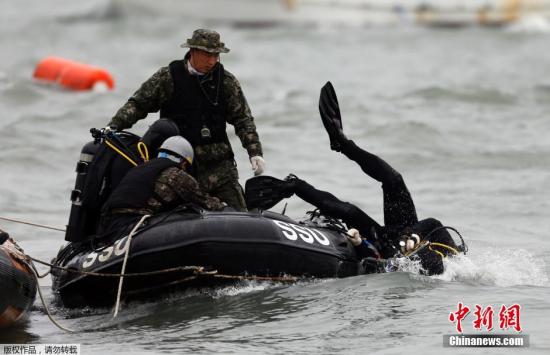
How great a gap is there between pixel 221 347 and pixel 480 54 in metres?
23.5

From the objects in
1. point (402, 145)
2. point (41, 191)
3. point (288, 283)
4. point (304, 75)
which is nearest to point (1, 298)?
point (288, 283)

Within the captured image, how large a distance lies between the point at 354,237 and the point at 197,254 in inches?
53.3

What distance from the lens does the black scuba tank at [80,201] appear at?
882 cm

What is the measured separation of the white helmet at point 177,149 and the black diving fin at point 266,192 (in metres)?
0.84

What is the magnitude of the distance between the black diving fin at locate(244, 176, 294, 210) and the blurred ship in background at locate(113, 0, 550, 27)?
99.4 feet

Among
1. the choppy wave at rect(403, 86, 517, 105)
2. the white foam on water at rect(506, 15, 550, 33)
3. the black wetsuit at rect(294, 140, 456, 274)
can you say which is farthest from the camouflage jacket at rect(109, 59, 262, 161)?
the white foam on water at rect(506, 15, 550, 33)

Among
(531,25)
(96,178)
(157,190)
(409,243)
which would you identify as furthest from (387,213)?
(531,25)

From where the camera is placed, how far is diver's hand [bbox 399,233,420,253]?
9031 millimetres

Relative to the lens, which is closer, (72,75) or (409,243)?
(409,243)

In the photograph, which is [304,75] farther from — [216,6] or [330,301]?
[330,301]

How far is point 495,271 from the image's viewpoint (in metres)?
9.36

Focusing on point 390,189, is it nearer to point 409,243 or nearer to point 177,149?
point 409,243

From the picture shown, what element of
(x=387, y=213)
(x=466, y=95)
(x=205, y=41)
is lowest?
(x=387, y=213)

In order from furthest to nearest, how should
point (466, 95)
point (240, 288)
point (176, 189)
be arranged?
point (466, 95) → point (240, 288) → point (176, 189)
